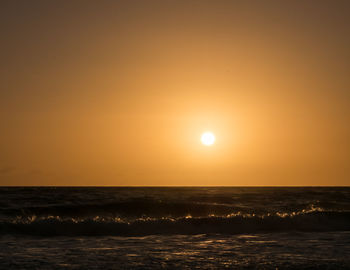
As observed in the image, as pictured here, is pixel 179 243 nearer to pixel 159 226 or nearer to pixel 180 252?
pixel 180 252

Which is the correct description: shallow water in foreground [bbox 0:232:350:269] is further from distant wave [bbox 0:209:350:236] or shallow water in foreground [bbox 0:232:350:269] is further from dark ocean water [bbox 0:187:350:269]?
distant wave [bbox 0:209:350:236]

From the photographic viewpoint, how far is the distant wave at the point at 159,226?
74.2 ft

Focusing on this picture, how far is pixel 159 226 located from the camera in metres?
24.1

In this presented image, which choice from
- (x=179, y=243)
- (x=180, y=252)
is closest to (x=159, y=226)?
(x=179, y=243)

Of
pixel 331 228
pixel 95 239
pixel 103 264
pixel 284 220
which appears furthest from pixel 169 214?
pixel 103 264

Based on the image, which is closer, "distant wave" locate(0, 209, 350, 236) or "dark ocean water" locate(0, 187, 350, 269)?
"dark ocean water" locate(0, 187, 350, 269)

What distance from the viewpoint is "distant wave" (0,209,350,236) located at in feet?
74.2

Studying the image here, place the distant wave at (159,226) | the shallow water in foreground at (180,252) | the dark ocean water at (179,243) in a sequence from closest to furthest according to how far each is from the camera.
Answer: the shallow water in foreground at (180,252) < the dark ocean water at (179,243) < the distant wave at (159,226)

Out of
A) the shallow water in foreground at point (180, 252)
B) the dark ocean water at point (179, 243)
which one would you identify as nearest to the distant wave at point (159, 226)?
the dark ocean water at point (179, 243)

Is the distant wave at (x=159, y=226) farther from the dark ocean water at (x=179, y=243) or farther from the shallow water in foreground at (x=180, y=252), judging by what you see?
the shallow water in foreground at (x=180, y=252)

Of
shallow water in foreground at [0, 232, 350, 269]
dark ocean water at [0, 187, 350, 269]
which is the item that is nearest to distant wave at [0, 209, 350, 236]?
dark ocean water at [0, 187, 350, 269]

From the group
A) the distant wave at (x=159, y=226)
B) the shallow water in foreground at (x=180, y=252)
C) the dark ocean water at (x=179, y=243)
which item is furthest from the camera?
the distant wave at (x=159, y=226)

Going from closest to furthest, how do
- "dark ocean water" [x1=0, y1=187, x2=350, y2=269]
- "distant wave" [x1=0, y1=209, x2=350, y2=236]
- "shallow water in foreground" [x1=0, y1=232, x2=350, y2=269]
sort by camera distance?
1. "shallow water in foreground" [x1=0, y1=232, x2=350, y2=269]
2. "dark ocean water" [x1=0, y1=187, x2=350, y2=269]
3. "distant wave" [x1=0, y1=209, x2=350, y2=236]

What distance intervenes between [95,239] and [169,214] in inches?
610
